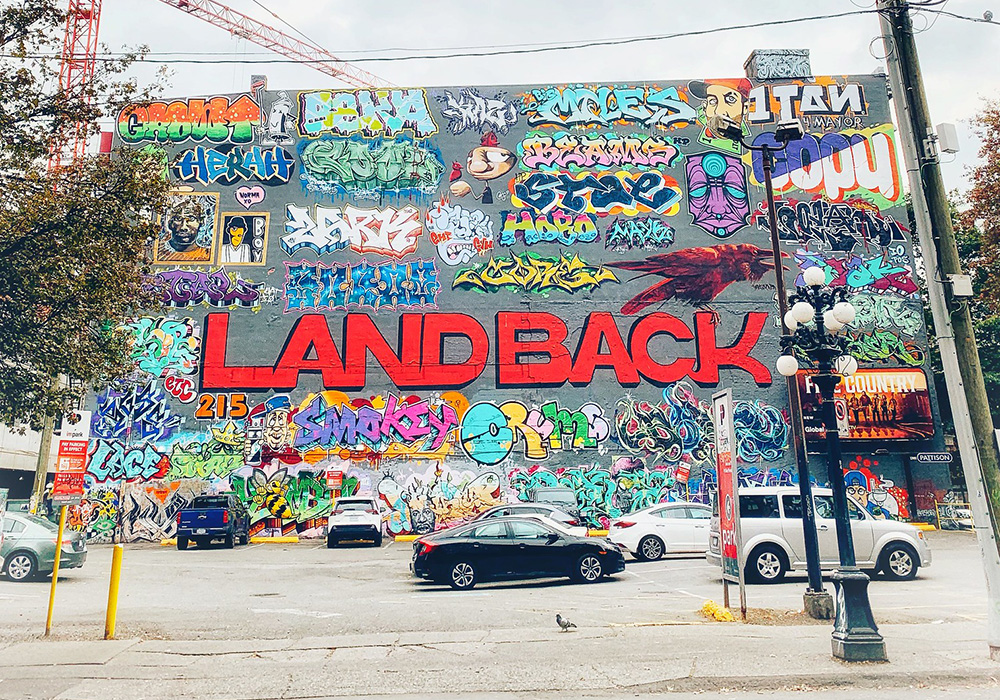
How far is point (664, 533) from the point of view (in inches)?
755

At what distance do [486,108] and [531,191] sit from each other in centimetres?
413

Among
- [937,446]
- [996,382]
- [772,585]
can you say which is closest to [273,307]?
[772,585]

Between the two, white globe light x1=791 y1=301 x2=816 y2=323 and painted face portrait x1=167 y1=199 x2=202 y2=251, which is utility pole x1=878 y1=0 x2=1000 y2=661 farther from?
painted face portrait x1=167 y1=199 x2=202 y2=251

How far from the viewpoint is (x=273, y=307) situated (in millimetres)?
29750

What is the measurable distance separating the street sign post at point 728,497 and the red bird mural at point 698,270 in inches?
687

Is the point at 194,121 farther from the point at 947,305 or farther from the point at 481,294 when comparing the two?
the point at 947,305

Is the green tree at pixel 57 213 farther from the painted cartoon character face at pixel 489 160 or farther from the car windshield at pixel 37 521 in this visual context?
the painted cartoon character face at pixel 489 160

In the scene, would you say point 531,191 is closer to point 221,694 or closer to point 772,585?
point 772,585

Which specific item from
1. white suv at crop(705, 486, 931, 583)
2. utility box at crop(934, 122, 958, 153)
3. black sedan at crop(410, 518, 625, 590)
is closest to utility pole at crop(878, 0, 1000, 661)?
utility box at crop(934, 122, 958, 153)

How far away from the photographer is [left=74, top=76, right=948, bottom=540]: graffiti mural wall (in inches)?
1117

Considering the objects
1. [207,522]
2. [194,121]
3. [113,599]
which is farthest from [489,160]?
[113,599]

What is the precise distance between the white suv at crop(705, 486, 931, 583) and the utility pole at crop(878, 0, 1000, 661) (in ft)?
19.5

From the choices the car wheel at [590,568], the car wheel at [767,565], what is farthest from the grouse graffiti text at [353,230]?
the car wheel at [767,565]

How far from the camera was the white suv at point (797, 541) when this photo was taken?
15.3 meters
